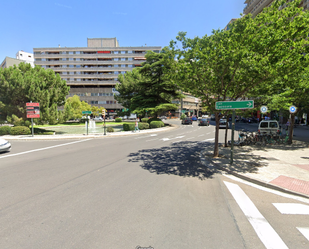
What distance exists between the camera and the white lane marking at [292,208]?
425 centimetres

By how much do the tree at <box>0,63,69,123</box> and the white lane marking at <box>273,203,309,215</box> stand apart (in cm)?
2350

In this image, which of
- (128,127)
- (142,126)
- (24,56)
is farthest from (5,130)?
(24,56)

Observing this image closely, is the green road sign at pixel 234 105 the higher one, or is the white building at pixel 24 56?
the white building at pixel 24 56

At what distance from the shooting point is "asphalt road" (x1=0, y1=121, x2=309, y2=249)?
3242 millimetres

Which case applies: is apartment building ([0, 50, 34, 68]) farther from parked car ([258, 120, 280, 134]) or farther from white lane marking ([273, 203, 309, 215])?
white lane marking ([273, 203, 309, 215])

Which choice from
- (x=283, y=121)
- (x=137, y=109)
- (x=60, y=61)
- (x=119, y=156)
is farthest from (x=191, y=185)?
(x=60, y=61)

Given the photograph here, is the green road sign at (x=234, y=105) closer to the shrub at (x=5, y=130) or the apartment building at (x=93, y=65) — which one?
the shrub at (x=5, y=130)

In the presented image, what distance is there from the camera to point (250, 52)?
712 cm

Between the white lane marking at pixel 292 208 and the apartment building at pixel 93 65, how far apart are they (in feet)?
218

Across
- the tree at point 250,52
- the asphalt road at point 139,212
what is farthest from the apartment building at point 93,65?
the asphalt road at point 139,212

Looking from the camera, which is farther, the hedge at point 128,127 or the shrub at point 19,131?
the hedge at point 128,127

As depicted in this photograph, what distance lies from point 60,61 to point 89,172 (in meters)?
75.3

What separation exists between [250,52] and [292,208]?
5.73 metres

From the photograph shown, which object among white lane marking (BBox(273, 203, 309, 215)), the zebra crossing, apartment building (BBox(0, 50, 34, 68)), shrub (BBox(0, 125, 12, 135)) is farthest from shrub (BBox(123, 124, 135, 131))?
apartment building (BBox(0, 50, 34, 68))
